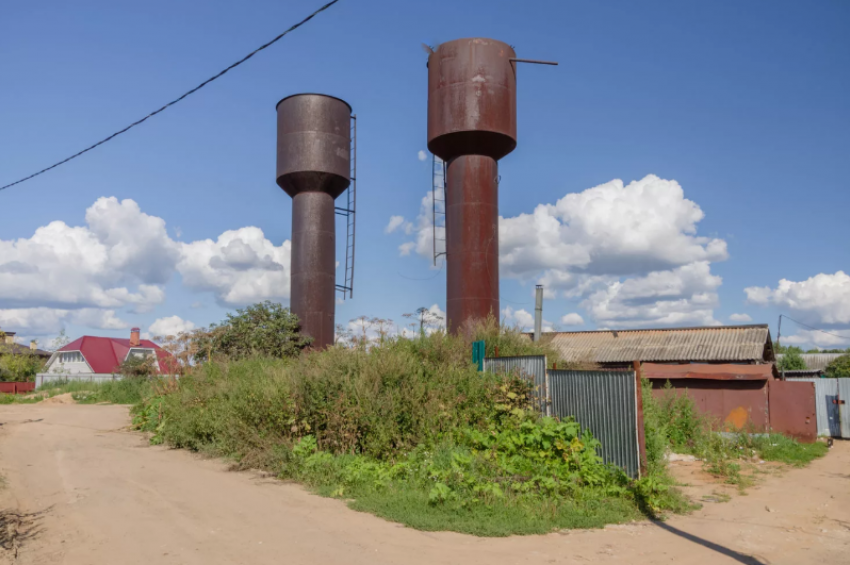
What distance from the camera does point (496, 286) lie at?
679 inches

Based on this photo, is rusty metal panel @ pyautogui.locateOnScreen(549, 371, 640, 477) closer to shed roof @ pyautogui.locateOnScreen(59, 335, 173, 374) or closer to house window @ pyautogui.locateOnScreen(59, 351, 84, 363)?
shed roof @ pyautogui.locateOnScreen(59, 335, 173, 374)

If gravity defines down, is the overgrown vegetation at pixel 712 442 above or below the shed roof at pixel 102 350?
below

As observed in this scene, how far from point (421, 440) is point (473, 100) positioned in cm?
1060

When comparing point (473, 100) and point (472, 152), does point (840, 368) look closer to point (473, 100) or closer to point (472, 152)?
point (472, 152)

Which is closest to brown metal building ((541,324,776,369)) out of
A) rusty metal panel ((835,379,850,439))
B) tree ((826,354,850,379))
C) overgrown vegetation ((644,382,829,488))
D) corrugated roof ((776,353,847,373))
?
rusty metal panel ((835,379,850,439))

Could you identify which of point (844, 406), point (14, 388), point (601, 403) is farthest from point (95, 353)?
point (844, 406)

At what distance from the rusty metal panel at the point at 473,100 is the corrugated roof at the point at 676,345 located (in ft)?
27.9

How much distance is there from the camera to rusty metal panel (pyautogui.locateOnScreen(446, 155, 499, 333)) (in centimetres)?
1692

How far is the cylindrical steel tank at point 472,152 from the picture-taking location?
669 inches

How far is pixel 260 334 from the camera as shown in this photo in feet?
68.1

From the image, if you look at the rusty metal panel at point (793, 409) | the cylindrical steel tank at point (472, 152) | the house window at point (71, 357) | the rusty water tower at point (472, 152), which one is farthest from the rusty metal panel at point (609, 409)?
the house window at point (71, 357)

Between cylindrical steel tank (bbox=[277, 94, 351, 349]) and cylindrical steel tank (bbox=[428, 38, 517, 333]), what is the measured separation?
5234 millimetres

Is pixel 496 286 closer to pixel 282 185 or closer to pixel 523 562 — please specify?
pixel 282 185

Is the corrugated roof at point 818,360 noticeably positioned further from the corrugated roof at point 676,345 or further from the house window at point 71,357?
the house window at point 71,357
